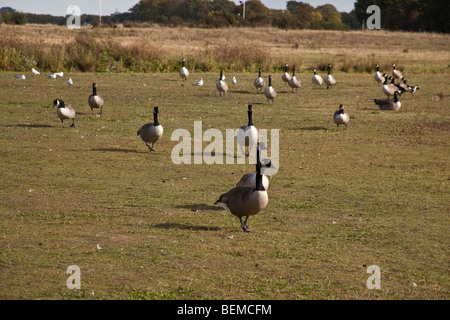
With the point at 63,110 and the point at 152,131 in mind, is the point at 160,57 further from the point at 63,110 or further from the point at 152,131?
the point at 152,131

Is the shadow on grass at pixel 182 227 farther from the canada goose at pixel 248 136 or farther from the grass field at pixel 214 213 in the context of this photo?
the canada goose at pixel 248 136

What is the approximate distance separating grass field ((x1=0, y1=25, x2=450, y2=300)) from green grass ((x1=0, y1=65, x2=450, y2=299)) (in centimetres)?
3

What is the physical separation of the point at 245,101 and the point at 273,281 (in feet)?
64.4

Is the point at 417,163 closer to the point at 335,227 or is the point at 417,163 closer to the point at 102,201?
the point at 335,227

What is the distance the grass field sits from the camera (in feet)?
24.3

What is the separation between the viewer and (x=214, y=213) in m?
10.5

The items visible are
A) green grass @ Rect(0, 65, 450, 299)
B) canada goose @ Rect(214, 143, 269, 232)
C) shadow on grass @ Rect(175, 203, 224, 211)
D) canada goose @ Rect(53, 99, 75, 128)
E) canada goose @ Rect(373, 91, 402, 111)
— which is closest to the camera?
green grass @ Rect(0, 65, 450, 299)

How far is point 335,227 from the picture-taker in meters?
9.88

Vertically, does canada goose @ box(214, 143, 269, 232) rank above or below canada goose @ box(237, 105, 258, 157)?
below

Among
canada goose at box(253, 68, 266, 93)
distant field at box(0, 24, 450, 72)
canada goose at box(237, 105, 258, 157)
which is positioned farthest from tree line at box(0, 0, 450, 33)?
canada goose at box(237, 105, 258, 157)

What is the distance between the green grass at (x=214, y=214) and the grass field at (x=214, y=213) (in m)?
0.03

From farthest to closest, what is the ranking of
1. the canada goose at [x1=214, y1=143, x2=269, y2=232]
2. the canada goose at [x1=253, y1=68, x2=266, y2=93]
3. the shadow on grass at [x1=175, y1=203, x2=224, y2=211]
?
1. the canada goose at [x1=253, y1=68, x2=266, y2=93]
2. the shadow on grass at [x1=175, y1=203, x2=224, y2=211]
3. the canada goose at [x1=214, y1=143, x2=269, y2=232]

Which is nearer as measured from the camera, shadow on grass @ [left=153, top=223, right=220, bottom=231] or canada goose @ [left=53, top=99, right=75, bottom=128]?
shadow on grass @ [left=153, top=223, right=220, bottom=231]

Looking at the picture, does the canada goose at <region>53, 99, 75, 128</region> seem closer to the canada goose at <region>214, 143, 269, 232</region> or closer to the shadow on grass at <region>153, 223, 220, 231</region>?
the shadow on grass at <region>153, 223, 220, 231</region>
